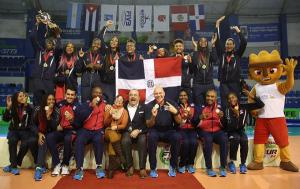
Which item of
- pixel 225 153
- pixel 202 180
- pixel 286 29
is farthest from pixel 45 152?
pixel 286 29

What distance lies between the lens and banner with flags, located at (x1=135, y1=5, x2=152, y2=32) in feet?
43.9

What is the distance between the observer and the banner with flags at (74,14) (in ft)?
43.9

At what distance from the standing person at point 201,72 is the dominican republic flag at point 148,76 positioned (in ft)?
0.96

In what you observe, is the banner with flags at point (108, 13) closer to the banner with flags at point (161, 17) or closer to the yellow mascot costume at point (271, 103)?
the banner with flags at point (161, 17)

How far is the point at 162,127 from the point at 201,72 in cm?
133

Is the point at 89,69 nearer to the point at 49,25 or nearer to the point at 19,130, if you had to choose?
the point at 49,25

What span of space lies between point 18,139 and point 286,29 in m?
15.5

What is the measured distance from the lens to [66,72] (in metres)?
5.52

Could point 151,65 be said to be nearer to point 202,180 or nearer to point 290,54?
point 202,180

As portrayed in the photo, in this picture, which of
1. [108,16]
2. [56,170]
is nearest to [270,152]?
[56,170]

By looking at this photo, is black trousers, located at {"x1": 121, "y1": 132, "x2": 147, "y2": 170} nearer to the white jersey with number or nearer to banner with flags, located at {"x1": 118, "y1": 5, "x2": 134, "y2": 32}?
the white jersey with number

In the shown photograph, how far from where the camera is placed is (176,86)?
571cm

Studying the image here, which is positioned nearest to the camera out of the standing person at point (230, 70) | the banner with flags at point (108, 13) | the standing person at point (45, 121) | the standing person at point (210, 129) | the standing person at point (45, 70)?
the standing person at point (45, 121)

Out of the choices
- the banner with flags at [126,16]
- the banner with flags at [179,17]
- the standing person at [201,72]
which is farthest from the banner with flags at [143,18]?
the standing person at [201,72]
